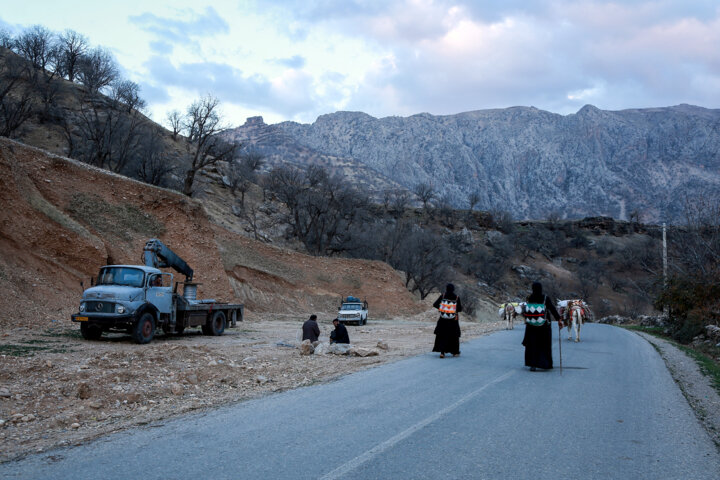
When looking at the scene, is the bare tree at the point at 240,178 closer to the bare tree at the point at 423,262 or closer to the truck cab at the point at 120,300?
the bare tree at the point at 423,262

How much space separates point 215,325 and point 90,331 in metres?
5.35

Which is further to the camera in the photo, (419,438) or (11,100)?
(11,100)

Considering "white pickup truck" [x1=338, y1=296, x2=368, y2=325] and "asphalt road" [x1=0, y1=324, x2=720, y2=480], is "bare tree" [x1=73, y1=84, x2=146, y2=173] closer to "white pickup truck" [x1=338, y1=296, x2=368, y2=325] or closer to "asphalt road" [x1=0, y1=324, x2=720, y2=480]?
"white pickup truck" [x1=338, y1=296, x2=368, y2=325]

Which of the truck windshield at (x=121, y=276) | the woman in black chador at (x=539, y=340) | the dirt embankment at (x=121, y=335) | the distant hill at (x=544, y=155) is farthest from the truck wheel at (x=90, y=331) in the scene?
the distant hill at (x=544, y=155)

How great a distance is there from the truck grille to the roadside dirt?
0.94 meters

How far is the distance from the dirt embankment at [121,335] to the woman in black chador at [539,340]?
3765 millimetres

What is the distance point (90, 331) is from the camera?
15.9m

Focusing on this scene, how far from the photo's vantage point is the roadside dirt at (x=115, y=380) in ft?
23.9

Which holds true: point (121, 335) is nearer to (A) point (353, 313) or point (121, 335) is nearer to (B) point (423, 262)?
(A) point (353, 313)

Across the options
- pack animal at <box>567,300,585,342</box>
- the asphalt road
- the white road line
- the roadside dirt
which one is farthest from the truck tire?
pack animal at <box>567,300,585,342</box>

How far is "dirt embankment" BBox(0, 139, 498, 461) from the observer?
857cm

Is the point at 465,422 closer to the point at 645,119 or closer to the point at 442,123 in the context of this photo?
the point at 442,123

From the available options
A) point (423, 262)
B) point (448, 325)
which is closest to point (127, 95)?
point (423, 262)

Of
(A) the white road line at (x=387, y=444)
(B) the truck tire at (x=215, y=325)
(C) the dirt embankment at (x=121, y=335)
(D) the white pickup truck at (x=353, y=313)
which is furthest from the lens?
(D) the white pickup truck at (x=353, y=313)
